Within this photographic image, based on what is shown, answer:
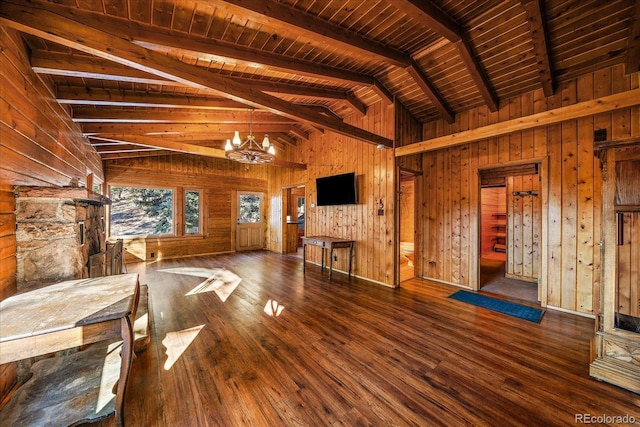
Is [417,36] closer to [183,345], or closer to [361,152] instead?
→ [361,152]

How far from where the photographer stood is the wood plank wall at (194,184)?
6172mm

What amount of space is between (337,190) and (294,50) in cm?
288

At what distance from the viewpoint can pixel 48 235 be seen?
1952mm

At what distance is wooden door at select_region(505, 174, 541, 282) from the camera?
486cm

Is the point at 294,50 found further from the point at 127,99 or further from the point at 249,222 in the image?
the point at 249,222

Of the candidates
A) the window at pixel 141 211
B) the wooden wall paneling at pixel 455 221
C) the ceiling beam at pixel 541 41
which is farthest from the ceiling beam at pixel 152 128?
the ceiling beam at pixel 541 41

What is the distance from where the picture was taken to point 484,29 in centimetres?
277

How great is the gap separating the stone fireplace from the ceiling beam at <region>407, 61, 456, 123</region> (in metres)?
4.08

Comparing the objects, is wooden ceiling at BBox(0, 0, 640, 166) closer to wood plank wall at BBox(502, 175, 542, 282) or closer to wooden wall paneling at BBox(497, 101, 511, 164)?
wooden wall paneling at BBox(497, 101, 511, 164)

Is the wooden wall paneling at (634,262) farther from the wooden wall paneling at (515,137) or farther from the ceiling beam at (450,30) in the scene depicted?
the ceiling beam at (450,30)

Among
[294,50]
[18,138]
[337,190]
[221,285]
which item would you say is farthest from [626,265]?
[18,138]

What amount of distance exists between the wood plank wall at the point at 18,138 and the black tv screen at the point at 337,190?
4.19 meters

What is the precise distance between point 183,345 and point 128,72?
280 centimetres

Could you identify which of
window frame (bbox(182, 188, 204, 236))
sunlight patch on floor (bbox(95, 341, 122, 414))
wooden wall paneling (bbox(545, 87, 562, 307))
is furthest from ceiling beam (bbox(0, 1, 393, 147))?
window frame (bbox(182, 188, 204, 236))
